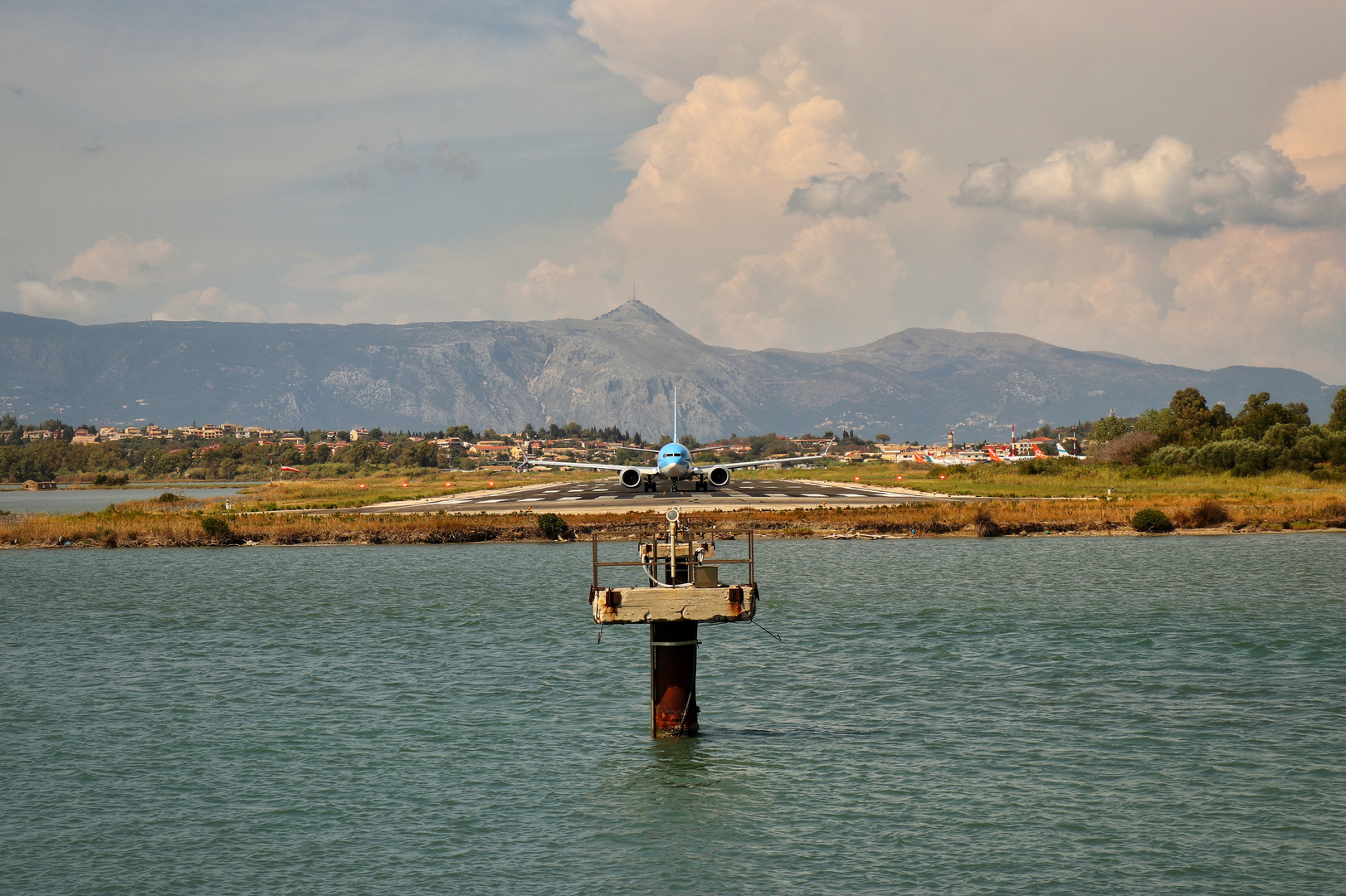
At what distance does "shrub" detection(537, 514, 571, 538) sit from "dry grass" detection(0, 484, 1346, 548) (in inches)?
33.2

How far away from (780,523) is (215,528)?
167ft

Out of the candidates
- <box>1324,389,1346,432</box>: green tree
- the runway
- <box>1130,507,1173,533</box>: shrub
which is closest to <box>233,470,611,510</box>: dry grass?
the runway

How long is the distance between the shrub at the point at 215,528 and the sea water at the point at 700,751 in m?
35.2

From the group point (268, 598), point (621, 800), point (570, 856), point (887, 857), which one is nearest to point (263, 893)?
point (570, 856)

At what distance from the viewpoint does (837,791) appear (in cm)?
2956

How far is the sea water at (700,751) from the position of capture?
Result: 979 inches

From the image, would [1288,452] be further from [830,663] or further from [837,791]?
[837,791]

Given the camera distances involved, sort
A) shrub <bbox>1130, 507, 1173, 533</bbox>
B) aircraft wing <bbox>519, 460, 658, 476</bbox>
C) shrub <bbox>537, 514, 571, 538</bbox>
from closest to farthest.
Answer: shrub <bbox>537, 514, 571, 538</bbox>, shrub <bbox>1130, 507, 1173, 533</bbox>, aircraft wing <bbox>519, 460, 658, 476</bbox>

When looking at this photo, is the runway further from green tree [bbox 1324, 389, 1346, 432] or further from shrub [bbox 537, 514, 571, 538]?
green tree [bbox 1324, 389, 1346, 432]

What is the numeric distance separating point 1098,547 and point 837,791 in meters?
70.4

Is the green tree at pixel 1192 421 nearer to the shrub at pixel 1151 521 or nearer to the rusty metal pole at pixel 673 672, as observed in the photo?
the shrub at pixel 1151 521

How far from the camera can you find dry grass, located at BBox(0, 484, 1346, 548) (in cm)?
9644

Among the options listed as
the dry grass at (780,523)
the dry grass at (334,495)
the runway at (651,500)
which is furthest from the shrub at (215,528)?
the dry grass at (334,495)

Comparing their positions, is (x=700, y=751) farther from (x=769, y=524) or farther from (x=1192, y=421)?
(x=1192, y=421)
